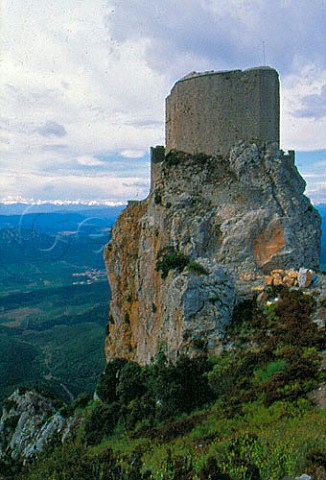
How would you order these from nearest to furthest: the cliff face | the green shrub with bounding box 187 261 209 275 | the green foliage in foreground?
the green foliage in foreground → the cliff face → the green shrub with bounding box 187 261 209 275

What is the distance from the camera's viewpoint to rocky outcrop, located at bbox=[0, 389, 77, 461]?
1900 cm

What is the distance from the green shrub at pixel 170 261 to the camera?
774 inches

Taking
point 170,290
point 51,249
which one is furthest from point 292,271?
point 51,249

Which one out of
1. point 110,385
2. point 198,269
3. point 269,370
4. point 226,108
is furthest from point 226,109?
point 110,385

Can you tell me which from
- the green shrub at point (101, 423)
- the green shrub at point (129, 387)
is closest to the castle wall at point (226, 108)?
the green shrub at point (129, 387)

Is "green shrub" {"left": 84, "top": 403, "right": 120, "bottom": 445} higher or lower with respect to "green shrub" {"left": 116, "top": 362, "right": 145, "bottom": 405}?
lower

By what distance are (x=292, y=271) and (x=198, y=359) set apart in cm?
706

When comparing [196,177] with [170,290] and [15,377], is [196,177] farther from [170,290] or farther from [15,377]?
[15,377]

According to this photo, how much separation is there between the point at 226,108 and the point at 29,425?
2188 centimetres

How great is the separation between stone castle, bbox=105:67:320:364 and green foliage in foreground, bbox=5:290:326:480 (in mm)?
2631

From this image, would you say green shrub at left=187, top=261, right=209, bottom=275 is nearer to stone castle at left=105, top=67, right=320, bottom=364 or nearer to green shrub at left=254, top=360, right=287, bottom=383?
stone castle at left=105, top=67, right=320, bottom=364

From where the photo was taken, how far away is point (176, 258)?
20062 millimetres

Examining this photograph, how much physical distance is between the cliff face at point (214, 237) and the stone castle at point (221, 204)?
0.17 feet

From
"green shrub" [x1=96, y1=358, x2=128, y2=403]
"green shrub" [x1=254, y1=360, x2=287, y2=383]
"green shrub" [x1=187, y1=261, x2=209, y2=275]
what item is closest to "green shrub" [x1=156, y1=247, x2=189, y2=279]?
"green shrub" [x1=187, y1=261, x2=209, y2=275]
